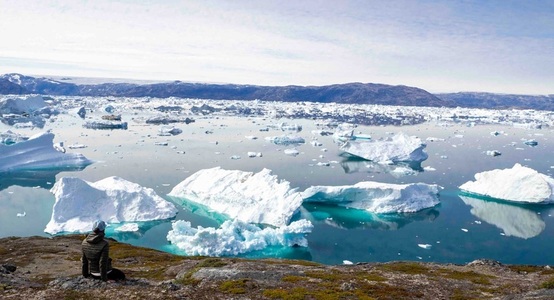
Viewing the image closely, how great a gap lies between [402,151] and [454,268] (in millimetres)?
22959

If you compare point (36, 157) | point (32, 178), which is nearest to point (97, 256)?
point (32, 178)

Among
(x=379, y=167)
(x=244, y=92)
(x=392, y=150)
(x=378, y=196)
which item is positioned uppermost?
(x=244, y=92)

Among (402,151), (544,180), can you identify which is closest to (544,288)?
(544,180)

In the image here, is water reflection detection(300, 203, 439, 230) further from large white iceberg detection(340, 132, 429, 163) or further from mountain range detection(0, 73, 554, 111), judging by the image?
mountain range detection(0, 73, 554, 111)

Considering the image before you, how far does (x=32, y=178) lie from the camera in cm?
2778

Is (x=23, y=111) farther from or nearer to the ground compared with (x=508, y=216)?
nearer to the ground

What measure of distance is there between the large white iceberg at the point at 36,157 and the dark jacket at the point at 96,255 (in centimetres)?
2594

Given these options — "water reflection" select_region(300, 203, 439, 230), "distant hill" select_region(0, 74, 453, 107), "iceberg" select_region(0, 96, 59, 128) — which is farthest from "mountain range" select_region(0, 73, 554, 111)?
"water reflection" select_region(300, 203, 439, 230)

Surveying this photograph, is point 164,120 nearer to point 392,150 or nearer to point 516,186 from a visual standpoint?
point 392,150

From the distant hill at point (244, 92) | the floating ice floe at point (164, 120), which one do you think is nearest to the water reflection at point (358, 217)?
the floating ice floe at point (164, 120)

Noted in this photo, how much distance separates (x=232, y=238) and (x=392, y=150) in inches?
861

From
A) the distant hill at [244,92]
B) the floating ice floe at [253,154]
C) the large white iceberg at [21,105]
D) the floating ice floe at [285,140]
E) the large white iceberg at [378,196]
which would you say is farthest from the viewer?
the distant hill at [244,92]

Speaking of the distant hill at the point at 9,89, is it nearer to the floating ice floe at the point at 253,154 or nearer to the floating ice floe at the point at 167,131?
the floating ice floe at the point at 167,131

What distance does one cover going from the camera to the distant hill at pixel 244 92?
144 meters
